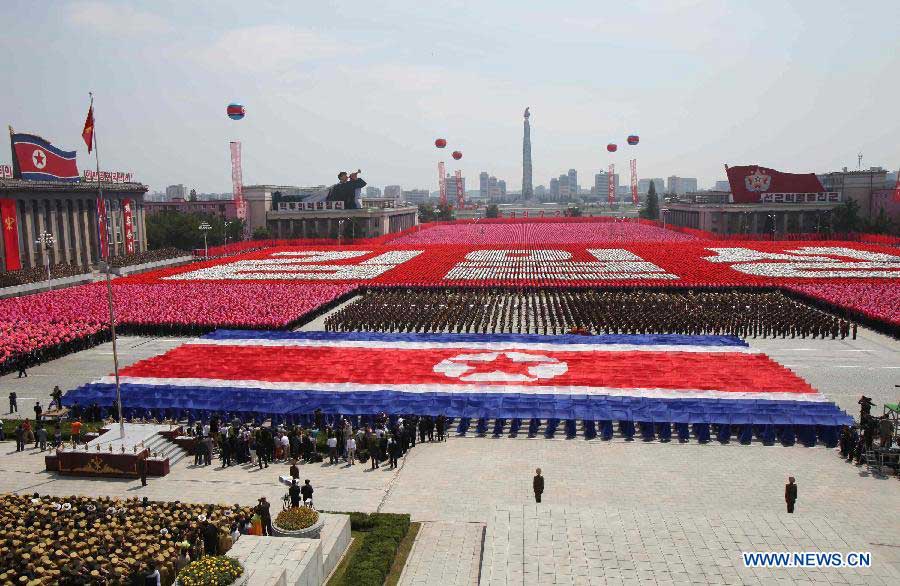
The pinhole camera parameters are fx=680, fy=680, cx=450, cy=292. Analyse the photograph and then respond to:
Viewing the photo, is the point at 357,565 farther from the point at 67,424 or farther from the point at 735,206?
the point at 735,206

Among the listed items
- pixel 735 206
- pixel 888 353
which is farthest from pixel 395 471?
pixel 735 206

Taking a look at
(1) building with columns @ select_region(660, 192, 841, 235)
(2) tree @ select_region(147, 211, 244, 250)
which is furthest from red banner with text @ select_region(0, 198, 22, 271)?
(1) building with columns @ select_region(660, 192, 841, 235)

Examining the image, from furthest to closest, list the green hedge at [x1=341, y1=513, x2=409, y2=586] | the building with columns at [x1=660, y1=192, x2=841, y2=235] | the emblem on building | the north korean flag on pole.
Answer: the emblem on building, the building with columns at [x1=660, y1=192, x2=841, y2=235], the north korean flag on pole, the green hedge at [x1=341, y1=513, x2=409, y2=586]

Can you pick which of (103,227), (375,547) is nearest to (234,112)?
(103,227)

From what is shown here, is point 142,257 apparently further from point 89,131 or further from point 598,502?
point 598,502

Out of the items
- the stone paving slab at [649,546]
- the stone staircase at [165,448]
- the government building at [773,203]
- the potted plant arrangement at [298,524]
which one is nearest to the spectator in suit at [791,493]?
the stone paving slab at [649,546]

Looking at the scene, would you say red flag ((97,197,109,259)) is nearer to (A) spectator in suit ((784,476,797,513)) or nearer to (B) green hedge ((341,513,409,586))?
(B) green hedge ((341,513,409,586))

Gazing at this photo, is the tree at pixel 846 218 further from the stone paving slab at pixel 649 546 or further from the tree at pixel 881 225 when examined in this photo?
the stone paving slab at pixel 649 546
